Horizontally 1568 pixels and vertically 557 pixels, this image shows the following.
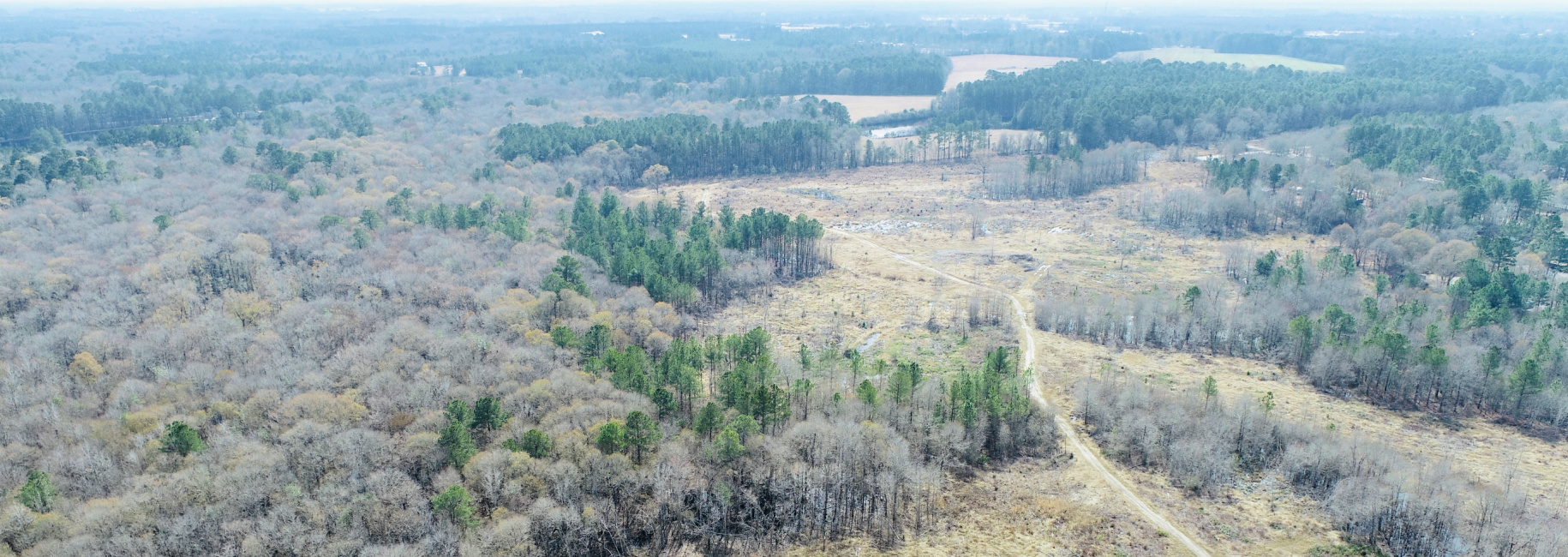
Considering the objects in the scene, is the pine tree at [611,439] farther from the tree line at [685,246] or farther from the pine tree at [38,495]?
the tree line at [685,246]

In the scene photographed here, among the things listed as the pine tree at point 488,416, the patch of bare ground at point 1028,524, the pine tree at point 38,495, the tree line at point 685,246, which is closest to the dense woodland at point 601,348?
the pine tree at point 488,416

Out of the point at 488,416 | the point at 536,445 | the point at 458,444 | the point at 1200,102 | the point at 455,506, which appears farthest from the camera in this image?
the point at 1200,102

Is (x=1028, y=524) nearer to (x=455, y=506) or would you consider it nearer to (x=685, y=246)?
(x=455, y=506)

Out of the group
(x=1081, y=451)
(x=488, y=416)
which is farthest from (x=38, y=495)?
(x=1081, y=451)

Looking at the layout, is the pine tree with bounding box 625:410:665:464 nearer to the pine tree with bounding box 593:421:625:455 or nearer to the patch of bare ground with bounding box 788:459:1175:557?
the pine tree with bounding box 593:421:625:455

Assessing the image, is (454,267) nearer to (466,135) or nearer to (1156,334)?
(1156,334)

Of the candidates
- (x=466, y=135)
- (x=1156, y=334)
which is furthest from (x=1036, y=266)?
(x=466, y=135)

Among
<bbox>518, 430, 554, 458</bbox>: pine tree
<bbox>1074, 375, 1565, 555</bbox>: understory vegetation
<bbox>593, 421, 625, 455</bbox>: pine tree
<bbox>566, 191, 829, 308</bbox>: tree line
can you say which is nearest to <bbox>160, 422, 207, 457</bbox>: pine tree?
<bbox>518, 430, 554, 458</bbox>: pine tree
